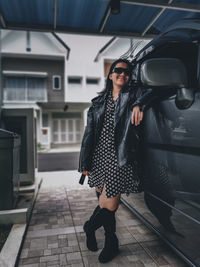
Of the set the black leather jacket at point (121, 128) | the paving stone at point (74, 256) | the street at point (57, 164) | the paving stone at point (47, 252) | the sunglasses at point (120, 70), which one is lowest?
the paving stone at point (47, 252)

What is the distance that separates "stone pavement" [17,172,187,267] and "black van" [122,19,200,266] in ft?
1.01

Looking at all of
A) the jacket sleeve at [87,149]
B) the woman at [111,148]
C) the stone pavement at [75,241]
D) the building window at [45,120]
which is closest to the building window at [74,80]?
A: the building window at [45,120]

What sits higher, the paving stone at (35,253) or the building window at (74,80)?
the building window at (74,80)

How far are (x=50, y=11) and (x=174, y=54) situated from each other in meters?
2.41

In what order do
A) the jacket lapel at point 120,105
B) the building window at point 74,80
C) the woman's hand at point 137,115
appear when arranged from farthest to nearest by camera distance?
the building window at point 74,80 < the jacket lapel at point 120,105 < the woman's hand at point 137,115

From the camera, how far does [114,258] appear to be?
1979 mm

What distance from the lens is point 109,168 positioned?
1901 mm

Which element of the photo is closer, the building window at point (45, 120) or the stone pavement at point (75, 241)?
the stone pavement at point (75, 241)

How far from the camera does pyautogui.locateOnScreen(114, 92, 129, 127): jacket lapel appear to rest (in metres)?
1.87

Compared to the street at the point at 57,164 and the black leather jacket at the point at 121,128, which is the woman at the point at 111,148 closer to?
the black leather jacket at the point at 121,128

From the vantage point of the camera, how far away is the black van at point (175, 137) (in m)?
1.42

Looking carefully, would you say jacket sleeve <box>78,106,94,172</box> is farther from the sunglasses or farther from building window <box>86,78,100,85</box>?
building window <box>86,78,100,85</box>

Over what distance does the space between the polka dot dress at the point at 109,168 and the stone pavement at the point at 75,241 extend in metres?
0.66

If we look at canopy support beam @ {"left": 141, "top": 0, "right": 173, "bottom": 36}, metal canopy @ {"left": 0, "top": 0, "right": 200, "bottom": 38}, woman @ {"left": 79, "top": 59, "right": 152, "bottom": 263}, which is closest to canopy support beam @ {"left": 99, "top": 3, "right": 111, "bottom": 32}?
metal canopy @ {"left": 0, "top": 0, "right": 200, "bottom": 38}
